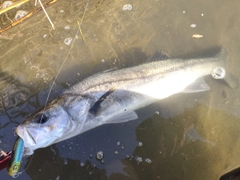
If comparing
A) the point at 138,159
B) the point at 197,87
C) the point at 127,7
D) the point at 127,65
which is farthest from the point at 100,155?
the point at 127,7

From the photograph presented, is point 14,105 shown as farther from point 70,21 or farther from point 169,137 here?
point 169,137

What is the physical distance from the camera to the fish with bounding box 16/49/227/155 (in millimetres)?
2920

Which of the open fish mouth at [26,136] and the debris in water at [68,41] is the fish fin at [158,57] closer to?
the debris in water at [68,41]

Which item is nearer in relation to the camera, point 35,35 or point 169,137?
point 169,137

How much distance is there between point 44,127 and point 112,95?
2.82 feet

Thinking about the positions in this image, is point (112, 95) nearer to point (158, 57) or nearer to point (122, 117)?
point (122, 117)

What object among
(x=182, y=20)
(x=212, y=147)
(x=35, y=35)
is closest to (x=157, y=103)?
(x=212, y=147)

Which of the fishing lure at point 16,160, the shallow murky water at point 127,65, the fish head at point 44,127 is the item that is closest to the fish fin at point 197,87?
the shallow murky water at point 127,65

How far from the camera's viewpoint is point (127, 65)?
3963mm

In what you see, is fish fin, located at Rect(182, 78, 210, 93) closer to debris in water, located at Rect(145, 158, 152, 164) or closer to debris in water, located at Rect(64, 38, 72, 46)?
debris in water, located at Rect(145, 158, 152, 164)

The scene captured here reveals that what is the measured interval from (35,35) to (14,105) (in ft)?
4.20

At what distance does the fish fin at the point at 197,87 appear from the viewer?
356cm

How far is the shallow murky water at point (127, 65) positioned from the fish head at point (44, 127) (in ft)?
1.64

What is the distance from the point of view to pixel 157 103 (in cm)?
361
